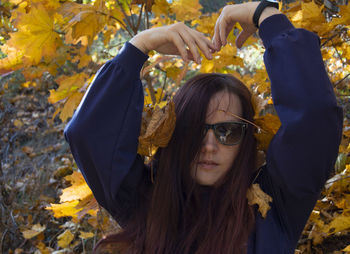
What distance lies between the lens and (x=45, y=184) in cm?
312

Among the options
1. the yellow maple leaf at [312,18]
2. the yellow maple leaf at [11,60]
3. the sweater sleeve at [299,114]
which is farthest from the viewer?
the yellow maple leaf at [11,60]

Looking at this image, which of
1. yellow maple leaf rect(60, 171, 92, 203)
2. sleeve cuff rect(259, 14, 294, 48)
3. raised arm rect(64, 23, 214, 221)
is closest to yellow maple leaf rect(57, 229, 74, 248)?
yellow maple leaf rect(60, 171, 92, 203)

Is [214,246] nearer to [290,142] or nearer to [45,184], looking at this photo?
[290,142]

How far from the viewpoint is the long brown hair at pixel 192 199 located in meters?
1.14

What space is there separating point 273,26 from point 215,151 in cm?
44

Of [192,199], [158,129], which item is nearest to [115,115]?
[158,129]

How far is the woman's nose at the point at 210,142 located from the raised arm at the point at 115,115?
0.23 m

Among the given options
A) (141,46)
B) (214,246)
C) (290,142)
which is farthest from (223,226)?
(141,46)

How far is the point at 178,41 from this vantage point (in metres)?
1.09

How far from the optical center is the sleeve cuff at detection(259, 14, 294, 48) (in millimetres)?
1067

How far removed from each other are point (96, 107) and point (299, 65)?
0.62 meters

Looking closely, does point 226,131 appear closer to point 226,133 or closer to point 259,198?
point 226,133

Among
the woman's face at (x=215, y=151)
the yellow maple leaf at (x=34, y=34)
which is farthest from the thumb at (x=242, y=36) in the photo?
the yellow maple leaf at (x=34, y=34)

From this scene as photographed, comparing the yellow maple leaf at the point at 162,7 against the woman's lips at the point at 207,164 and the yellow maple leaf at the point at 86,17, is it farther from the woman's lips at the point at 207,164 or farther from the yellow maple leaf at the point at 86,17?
the woman's lips at the point at 207,164
